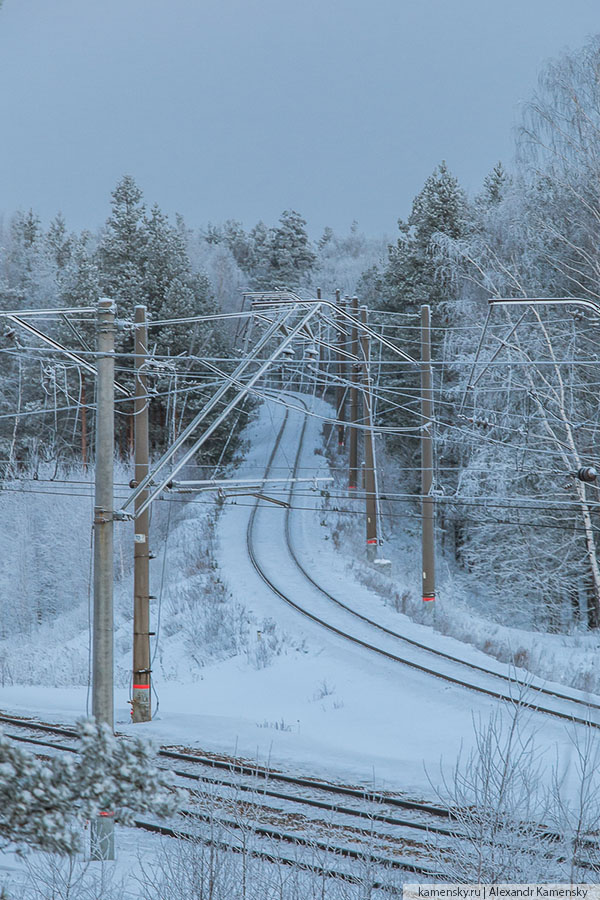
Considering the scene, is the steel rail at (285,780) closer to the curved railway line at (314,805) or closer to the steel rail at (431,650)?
the curved railway line at (314,805)

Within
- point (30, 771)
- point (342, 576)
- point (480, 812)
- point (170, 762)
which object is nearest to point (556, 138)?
point (342, 576)

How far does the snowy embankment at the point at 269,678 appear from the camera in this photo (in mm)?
11992

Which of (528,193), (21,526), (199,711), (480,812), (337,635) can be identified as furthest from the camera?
(21,526)

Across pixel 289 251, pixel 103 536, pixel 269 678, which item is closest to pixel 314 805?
pixel 103 536

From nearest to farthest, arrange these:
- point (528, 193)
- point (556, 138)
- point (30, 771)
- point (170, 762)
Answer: point (30, 771)
point (170, 762)
point (556, 138)
point (528, 193)

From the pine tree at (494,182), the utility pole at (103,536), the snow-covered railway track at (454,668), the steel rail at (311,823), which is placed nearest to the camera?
the steel rail at (311,823)

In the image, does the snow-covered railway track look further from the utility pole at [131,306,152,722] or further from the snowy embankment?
the utility pole at [131,306,152,722]

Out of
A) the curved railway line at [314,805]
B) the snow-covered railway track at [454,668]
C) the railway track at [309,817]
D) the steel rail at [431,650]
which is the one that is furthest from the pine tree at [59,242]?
the railway track at [309,817]

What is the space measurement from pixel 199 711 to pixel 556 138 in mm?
16396

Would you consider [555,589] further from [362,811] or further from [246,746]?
[362,811]

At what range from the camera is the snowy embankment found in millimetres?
11992

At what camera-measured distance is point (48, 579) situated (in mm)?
33438

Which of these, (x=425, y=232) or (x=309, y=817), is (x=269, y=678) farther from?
(x=425, y=232)

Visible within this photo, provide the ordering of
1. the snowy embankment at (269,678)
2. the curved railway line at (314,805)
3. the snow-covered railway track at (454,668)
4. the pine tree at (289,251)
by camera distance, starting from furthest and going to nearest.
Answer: the pine tree at (289,251), the snow-covered railway track at (454,668), the snowy embankment at (269,678), the curved railway line at (314,805)
